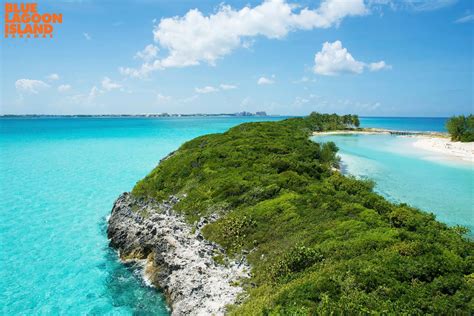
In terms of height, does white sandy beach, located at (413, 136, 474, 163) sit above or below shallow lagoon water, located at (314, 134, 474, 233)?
above

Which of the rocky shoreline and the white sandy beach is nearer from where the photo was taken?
the rocky shoreline

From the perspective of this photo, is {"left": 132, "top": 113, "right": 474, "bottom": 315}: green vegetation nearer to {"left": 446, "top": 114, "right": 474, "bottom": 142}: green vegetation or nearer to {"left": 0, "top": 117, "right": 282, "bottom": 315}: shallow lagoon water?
{"left": 0, "top": 117, "right": 282, "bottom": 315}: shallow lagoon water

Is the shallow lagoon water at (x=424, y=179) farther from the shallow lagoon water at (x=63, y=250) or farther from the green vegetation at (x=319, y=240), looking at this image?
the shallow lagoon water at (x=63, y=250)

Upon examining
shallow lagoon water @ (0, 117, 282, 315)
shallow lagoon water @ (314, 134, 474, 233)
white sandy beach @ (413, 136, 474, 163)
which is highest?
white sandy beach @ (413, 136, 474, 163)

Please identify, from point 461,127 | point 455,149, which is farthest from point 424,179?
point 461,127

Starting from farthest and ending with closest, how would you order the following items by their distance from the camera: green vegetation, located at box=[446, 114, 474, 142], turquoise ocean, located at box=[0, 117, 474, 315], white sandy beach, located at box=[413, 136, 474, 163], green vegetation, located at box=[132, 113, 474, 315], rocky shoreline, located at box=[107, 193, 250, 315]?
green vegetation, located at box=[446, 114, 474, 142] → white sandy beach, located at box=[413, 136, 474, 163] → turquoise ocean, located at box=[0, 117, 474, 315] → rocky shoreline, located at box=[107, 193, 250, 315] → green vegetation, located at box=[132, 113, 474, 315]

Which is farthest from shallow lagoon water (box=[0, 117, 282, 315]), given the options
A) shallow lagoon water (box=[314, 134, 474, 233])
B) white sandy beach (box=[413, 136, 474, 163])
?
white sandy beach (box=[413, 136, 474, 163])

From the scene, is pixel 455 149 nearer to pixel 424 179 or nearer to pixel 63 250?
pixel 424 179
